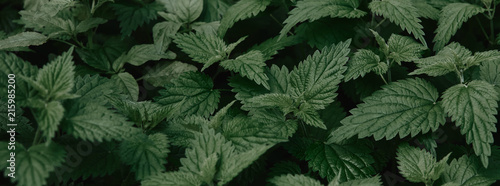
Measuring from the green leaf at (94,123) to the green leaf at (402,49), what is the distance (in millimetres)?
1386

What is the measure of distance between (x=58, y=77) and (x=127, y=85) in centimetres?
76

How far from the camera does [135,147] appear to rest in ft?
6.88

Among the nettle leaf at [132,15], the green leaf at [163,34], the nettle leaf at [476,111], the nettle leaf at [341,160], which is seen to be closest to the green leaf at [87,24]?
the nettle leaf at [132,15]

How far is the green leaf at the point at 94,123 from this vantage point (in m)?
1.88

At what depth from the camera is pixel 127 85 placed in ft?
8.96

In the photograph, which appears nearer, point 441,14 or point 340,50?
point 340,50

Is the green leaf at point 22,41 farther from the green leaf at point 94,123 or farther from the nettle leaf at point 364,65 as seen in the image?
the nettle leaf at point 364,65

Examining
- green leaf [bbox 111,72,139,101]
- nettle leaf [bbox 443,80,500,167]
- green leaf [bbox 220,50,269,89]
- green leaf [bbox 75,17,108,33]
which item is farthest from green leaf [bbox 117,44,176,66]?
nettle leaf [bbox 443,80,500,167]

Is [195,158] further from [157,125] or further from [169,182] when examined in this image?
[157,125]

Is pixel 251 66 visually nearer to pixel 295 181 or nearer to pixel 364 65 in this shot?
pixel 364 65

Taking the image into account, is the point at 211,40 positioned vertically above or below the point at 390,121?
above

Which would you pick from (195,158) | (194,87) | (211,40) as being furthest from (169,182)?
(211,40)

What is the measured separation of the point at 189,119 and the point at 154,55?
65 centimetres

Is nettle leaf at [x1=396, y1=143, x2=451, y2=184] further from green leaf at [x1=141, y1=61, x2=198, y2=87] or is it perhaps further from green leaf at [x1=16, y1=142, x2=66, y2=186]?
green leaf at [x1=16, y1=142, x2=66, y2=186]
